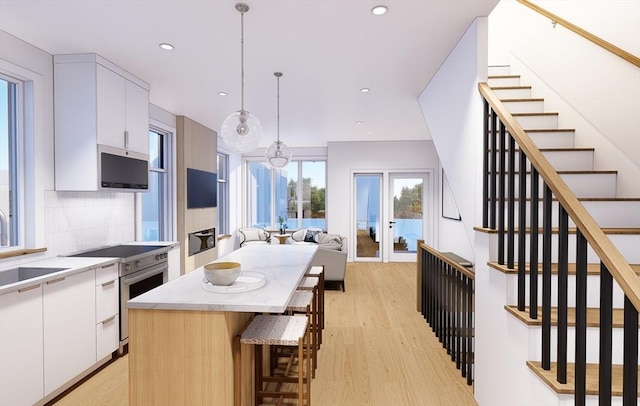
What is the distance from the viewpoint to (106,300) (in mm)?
2777

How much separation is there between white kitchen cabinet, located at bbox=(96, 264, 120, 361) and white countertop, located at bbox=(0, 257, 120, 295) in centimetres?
7

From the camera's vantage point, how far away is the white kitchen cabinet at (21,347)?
1.96 m

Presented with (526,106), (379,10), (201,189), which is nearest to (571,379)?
(379,10)

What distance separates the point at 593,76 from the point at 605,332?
2517 mm

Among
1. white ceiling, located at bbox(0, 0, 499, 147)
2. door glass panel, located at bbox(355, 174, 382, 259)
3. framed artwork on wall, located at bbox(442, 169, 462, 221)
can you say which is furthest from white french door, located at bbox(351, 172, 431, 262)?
white ceiling, located at bbox(0, 0, 499, 147)

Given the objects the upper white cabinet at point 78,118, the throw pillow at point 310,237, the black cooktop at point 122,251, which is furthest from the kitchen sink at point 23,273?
the throw pillow at point 310,237

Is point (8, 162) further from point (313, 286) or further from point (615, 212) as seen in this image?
point (615, 212)

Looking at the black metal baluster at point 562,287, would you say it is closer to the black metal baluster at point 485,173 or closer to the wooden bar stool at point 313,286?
the black metal baluster at point 485,173

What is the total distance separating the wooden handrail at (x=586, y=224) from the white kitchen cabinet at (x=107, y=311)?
10.2 ft

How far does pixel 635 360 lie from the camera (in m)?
1.06

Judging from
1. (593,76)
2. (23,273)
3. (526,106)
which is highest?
(593,76)

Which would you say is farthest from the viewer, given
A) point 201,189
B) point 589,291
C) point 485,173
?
point 201,189

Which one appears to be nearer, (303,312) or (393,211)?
(303,312)

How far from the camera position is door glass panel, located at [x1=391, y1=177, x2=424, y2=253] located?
7621 millimetres
